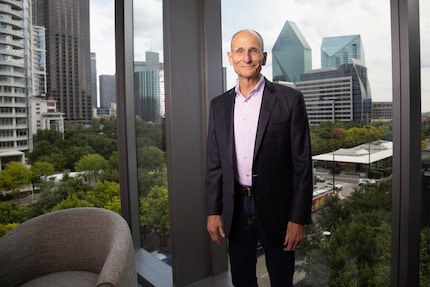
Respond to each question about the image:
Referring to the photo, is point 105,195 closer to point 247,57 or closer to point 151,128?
point 151,128

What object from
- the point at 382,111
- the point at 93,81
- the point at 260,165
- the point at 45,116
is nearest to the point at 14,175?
the point at 45,116

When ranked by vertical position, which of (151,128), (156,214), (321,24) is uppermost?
(321,24)

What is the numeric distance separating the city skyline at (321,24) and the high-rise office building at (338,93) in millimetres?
52

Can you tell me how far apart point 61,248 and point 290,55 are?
165 centimetres

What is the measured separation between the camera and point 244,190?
145cm

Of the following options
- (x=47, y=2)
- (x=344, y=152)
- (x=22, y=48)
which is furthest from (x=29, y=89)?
(x=344, y=152)

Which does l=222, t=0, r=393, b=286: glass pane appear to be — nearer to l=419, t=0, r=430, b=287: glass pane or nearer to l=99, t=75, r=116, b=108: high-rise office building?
l=419, t=0, r=430, b=287: glass pane

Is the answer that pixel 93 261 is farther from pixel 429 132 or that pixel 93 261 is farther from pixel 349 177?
pixel 429 132

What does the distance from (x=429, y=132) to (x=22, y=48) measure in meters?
2.60

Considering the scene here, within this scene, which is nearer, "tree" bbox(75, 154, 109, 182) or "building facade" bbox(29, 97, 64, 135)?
"building facade" bbox(29, 97, 64, 135)

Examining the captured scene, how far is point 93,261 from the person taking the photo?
5.54 ft

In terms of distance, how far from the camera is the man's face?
1.39 meters

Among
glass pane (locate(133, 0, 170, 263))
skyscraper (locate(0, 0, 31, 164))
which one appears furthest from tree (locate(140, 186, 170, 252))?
skyscraper (locate(0, 0, 31, 164))

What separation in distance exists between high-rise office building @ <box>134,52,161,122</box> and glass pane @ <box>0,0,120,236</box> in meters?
0.25
